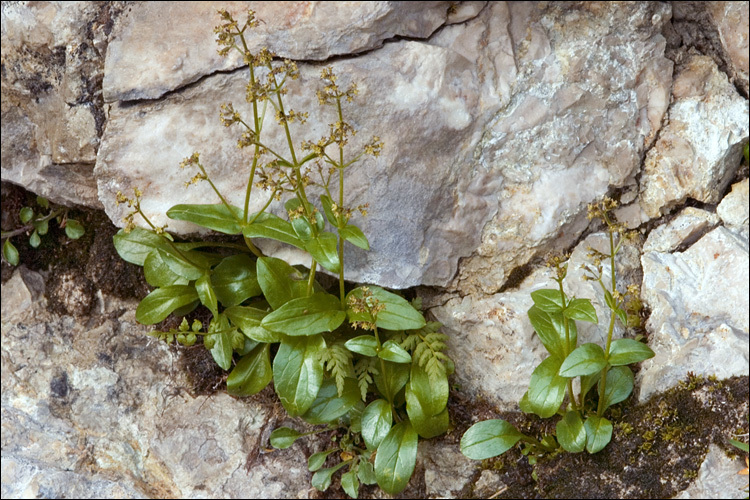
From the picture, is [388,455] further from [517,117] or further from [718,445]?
[517,117]

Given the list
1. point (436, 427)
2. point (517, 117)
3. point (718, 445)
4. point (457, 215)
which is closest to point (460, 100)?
point (517, 117)

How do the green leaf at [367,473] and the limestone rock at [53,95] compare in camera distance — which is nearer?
the green leaf at [367,473]

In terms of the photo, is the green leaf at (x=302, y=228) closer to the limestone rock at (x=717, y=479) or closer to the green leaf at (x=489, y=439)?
the green leaf at (x=489, y=439)

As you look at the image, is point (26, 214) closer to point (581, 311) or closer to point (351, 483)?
point (351, 483)

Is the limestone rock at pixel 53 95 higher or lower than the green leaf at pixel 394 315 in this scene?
higher

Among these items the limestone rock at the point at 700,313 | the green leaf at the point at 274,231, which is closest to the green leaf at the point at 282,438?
the green leaf at the point at 274,231

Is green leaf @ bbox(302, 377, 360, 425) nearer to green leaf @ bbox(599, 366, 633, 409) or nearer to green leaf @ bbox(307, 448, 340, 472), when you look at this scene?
green leaf @ bbox(307, 448, 340, 472)
